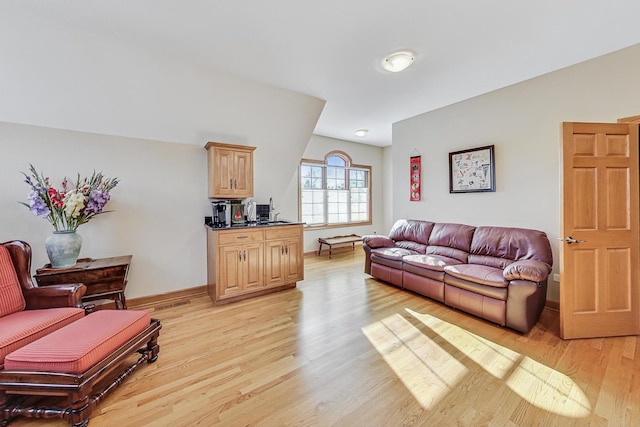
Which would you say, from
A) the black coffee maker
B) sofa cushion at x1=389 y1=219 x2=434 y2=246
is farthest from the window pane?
the black coffee maker

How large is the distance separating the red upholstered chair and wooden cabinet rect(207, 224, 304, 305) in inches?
51.8

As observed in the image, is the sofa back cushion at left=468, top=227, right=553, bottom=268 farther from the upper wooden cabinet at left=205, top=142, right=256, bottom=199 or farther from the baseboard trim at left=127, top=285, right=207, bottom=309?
the baseboard trim at left=127, top=285, right=207, bottom=309

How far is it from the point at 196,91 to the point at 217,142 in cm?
68

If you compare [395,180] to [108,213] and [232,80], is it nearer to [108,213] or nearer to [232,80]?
[232,80]

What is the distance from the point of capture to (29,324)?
1783 mm

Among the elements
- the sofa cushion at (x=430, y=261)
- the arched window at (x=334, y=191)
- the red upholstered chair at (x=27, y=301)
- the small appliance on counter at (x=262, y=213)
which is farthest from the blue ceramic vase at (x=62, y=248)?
the arched window at (x=334, y=191)

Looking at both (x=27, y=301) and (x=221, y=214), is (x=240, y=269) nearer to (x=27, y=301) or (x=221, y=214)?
(x=221, y=214)

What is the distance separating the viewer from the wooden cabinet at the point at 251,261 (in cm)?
323

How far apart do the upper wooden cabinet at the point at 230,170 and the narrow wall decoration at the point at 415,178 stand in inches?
109

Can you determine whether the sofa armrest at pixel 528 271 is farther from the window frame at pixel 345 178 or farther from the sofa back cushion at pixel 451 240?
the window frame at pixel 345 178

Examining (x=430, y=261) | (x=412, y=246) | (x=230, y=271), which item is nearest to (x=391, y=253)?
(x=412, y=246)

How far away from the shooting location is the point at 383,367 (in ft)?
6.59

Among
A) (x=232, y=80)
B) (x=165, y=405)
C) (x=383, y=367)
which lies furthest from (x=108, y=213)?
(x=383, y=367)

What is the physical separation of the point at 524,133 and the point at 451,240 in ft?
5.34
